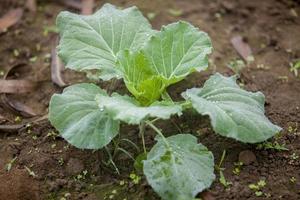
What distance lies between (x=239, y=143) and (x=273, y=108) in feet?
1.29

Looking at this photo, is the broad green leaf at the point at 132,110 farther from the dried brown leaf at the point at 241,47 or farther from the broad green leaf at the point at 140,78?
the dried brown leaf at the point at 241,47

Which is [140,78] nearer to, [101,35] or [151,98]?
[151,98]

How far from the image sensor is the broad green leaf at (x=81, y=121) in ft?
8.09

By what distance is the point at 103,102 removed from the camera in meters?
2.38

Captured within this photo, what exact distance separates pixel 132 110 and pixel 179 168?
0.38m

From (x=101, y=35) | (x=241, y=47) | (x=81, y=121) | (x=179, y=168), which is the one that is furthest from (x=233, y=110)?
(x=241, y=47)

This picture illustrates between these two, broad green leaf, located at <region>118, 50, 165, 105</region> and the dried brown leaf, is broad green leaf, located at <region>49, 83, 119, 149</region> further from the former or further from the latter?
the dried brown leaf

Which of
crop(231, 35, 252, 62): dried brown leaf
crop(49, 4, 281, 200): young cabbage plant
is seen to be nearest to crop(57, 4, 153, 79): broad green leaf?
crop(49, 4, 281, 200): young cabbage plant

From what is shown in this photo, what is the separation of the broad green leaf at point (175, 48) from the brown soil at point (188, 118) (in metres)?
0.35

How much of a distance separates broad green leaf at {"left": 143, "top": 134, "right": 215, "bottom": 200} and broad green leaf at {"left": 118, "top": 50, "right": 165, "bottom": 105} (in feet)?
0.89

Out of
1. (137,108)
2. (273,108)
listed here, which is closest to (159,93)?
(137,108)

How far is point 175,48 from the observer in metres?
2.75

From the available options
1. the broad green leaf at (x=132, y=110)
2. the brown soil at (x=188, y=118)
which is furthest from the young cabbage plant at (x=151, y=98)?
the brown soil at (x=188, y=118)

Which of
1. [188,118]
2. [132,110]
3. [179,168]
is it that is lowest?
[188,118]
